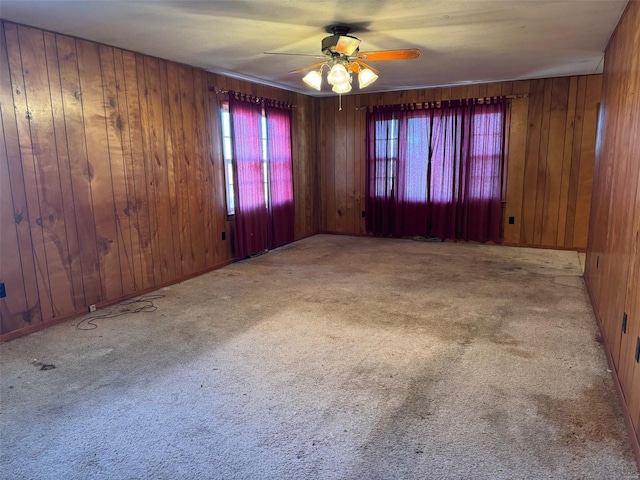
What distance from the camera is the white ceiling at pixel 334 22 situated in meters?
2.87

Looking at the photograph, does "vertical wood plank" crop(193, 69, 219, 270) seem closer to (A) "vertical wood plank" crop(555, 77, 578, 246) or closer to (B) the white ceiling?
(B) the white ceiling

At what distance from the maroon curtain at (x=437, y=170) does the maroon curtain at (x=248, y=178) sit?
6.66ft

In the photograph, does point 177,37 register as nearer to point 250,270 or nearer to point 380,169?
point 250,270

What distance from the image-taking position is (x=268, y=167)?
19.7 feet

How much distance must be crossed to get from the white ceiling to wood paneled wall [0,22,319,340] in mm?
291

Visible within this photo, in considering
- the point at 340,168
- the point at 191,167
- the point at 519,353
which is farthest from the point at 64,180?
the point at 340,168

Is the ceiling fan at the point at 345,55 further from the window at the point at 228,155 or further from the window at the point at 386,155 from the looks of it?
the window at the point at 386,155

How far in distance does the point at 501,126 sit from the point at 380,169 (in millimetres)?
1853

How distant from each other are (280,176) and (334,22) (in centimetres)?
324

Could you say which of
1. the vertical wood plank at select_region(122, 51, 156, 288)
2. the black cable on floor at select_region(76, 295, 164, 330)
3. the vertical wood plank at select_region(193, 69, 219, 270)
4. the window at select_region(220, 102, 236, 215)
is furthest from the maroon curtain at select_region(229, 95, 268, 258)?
the black cable on floor at select_region(76, 295, 164, 330)

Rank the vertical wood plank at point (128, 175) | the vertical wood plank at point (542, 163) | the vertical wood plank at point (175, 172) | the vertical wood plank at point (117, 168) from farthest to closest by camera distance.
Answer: the vertical wood plank at point (542, 163), the vertical wood plank at point (175, 172), the vertical wood plank at point (128, 175), the vertical wood plank at point (117, 168)

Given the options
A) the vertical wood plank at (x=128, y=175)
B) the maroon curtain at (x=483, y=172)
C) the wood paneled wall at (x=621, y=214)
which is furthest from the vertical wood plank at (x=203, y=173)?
the wood paneled wall at (x=621, y=214)

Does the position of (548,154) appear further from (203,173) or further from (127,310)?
(127,310)

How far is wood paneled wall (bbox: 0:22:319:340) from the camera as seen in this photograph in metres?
3.23
